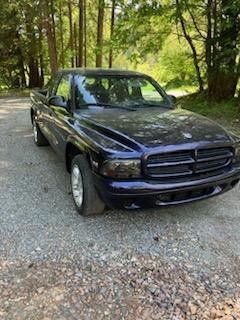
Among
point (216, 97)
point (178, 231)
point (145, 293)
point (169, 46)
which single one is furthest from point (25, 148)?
point (169, 46)

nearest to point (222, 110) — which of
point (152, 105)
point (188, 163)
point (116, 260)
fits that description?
point (152, 105)

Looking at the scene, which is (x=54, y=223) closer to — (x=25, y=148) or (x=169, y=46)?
(x=25, y=148)

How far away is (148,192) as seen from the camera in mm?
3111

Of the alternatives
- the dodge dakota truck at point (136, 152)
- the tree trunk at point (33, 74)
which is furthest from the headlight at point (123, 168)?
the tree trunk at point (33, 74)

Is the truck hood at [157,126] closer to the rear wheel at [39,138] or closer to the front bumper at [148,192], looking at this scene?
the front bumper at [148,192]

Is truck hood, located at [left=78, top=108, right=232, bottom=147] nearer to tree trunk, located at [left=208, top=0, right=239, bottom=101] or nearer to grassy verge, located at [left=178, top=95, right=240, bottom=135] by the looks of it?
grassy verge, located at [left=178, top=95, right=240, bottom=135]

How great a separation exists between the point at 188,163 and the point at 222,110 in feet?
22.1

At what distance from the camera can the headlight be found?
311cm

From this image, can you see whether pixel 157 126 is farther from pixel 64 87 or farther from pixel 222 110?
pixel 222 110

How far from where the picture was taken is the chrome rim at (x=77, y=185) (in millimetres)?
3724

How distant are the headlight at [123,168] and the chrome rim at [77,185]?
2.14ft

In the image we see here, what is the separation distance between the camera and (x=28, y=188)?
4.68m

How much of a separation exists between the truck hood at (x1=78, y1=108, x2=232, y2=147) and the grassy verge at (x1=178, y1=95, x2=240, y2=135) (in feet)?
12.8

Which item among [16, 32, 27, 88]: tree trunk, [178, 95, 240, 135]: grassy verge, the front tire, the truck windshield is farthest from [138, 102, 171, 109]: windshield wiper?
[16, 32, 27, 88]: tree trunk
